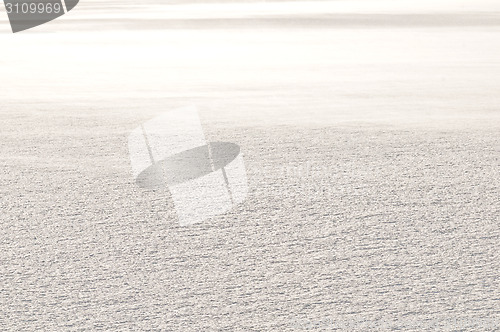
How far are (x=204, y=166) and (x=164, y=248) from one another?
7.24 ft

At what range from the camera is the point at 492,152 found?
7.41 meters

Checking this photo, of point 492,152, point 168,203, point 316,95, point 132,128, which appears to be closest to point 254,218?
point 168,203
